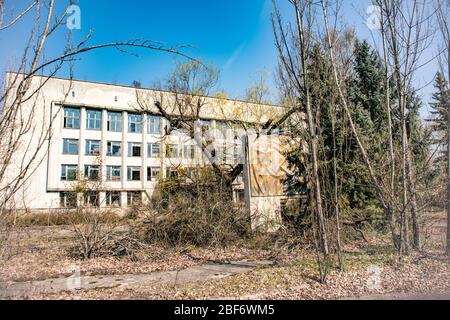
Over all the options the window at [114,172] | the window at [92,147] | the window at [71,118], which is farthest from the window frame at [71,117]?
the window at [114,172]

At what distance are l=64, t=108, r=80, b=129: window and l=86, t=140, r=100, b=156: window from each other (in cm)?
237

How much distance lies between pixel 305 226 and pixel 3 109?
978cm

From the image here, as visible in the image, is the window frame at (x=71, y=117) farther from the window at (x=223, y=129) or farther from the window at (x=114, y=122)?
the window at (x=223, y=129)

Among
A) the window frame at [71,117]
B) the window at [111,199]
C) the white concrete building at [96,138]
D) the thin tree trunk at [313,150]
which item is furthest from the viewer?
the window frame at [71,117]

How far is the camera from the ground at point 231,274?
6059 millimetres

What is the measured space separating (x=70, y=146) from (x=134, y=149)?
A: 753cm

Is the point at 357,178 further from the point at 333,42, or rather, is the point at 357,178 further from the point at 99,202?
the point at 99,202

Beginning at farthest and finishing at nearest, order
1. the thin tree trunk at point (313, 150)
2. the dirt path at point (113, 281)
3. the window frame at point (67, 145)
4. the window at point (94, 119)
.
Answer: the window at point (94, 119) < the window frame at point (67, 145) < the thin tree trunk at point (313, 150) < the dirt path at point (113, 281)

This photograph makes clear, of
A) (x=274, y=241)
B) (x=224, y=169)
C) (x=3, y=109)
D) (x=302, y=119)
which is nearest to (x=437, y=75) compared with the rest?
(x=302, y=119)

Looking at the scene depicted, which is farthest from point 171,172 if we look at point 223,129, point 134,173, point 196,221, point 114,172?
point 134,173

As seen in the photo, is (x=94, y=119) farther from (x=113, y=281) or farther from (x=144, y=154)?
(x=113, y=281)

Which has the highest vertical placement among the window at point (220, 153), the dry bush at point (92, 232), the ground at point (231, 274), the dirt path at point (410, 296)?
the window at point (220, 153)

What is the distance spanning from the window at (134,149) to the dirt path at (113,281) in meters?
31.8

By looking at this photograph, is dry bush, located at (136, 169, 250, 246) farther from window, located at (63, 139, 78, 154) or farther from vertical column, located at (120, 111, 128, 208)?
window, located at (63, 139, 78, 154)
